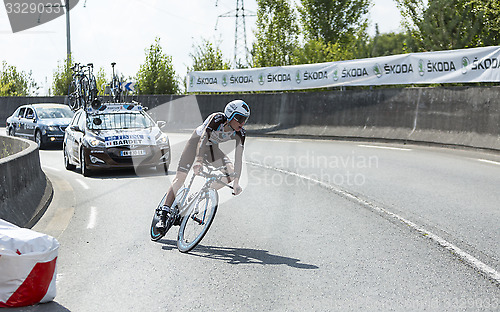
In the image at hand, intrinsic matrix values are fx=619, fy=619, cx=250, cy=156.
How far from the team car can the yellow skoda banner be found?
30.7ft

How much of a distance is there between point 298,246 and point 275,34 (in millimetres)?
51483

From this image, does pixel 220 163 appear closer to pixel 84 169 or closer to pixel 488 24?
pixel 84 169

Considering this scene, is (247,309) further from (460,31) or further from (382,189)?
(460,31)

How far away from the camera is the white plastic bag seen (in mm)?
4543

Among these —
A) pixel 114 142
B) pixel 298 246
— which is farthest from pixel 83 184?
pixel 298 246

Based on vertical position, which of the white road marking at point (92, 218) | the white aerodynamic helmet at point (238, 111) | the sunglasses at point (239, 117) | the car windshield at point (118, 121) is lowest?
the white road marking at point (92, 218)

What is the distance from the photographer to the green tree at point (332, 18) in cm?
5991

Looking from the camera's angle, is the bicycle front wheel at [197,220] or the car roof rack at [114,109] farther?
the car roof rack at [114,109]

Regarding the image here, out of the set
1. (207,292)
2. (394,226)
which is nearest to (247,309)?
(207,292)

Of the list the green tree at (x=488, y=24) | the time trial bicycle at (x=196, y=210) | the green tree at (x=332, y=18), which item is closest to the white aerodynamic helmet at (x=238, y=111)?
the time trial bicycle at (x=196, y=210)

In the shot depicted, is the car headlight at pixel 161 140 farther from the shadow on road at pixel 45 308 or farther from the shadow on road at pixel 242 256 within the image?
the shadow on road at pixel 45 308

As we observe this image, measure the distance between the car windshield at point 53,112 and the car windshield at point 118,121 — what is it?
7.96 metres

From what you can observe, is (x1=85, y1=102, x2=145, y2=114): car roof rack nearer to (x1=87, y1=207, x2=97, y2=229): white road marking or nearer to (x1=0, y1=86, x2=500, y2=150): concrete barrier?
(x1=87, y1=207, x2=97, y2=229): white road marking

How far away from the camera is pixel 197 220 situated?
6578mm
